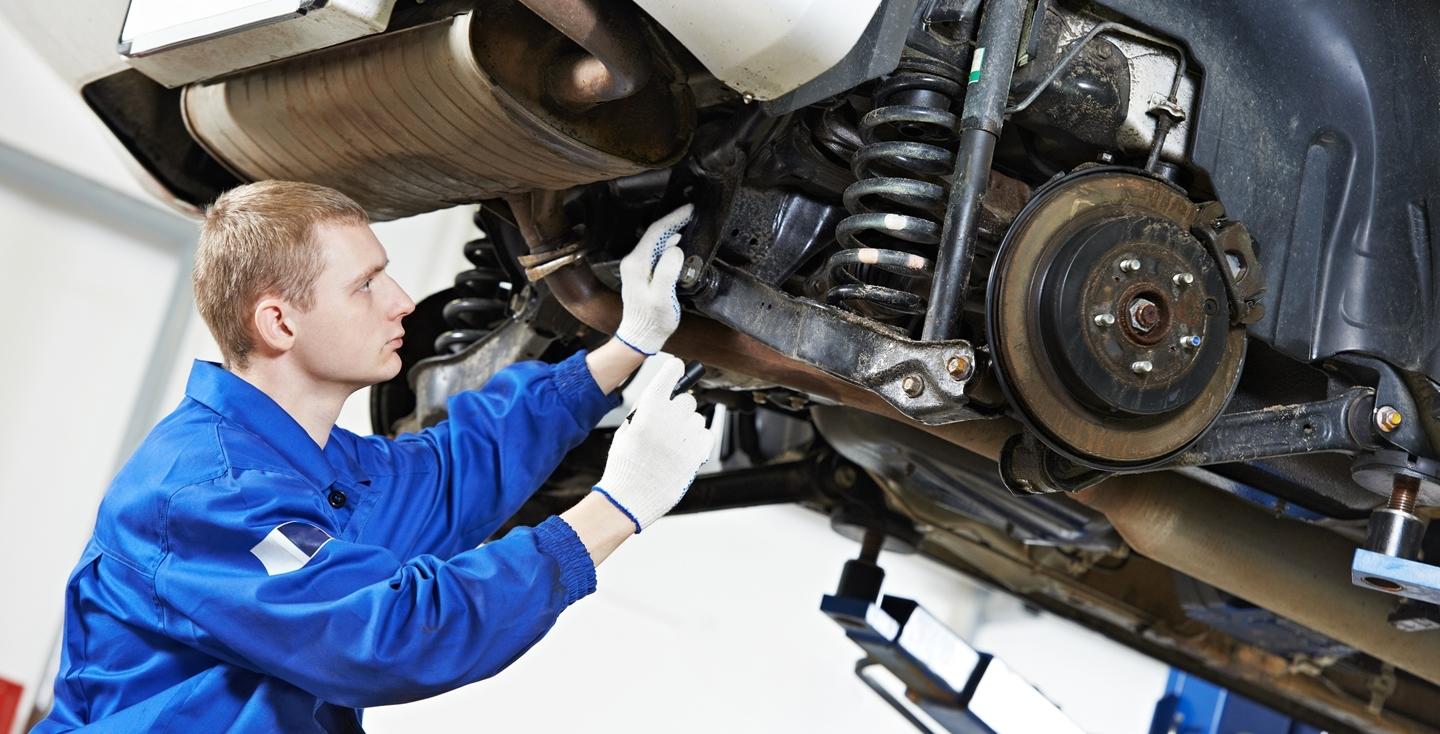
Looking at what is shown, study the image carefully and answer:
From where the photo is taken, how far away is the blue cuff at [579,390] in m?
1.70

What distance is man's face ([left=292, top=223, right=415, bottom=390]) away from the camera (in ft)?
4.47

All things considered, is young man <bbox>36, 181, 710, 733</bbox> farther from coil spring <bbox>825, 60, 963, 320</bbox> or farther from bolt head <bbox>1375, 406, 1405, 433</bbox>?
bolt head <bbox>1375, 406, 1405, 433</bbox>

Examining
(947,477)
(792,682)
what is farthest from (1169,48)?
(792,682)

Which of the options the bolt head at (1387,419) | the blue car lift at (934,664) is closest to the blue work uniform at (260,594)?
the bolt head at (1387,419)

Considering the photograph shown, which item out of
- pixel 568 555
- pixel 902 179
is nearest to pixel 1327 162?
pixel 902 179

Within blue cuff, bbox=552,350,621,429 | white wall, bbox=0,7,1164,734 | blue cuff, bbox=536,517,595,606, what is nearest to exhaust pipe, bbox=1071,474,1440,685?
blue cuff, bbox=552,350,621,429

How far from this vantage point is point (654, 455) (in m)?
1.37

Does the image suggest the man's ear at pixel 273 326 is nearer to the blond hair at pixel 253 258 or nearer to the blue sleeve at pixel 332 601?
the blond hair at pixel 253 258

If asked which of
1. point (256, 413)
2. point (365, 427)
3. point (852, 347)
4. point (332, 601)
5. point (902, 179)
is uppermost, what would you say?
point (902, 179)

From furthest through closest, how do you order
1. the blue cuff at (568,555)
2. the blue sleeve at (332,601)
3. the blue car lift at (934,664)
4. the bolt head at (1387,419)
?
the blue car lift at (934,664), the bolt head at (1387,419), the blue cuff at (568,555), the blue sleeve at (332,601)

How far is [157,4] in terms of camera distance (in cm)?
139

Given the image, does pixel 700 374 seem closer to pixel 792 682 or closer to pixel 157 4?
pixel 157 4

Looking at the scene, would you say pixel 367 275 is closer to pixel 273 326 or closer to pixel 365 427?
pixel 273 326

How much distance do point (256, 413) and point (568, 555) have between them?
1.11ft
